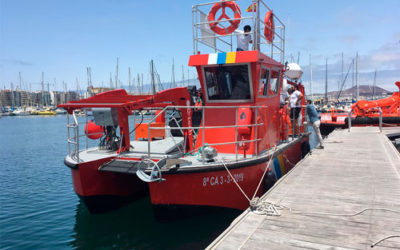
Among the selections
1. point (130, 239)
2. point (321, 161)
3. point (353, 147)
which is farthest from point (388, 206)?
point (353, 147)

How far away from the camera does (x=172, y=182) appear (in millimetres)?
Answer: 5266

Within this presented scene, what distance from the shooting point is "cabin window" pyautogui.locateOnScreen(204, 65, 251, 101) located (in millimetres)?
6973

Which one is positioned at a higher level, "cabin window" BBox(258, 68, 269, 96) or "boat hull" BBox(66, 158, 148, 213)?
"cabin window" BBox(258, 68, 269, 96)

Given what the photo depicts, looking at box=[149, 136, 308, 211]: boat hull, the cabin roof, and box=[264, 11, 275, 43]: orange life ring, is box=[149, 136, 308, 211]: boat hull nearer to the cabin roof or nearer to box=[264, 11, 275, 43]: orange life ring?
the cabin roof

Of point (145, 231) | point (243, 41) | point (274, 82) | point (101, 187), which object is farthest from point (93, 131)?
point (274, 82)

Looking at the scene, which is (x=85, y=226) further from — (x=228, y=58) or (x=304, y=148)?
(x=304, y=148)

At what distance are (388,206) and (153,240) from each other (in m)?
4.25

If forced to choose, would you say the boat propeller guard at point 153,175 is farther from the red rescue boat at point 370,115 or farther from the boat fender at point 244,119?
the red rescue boat at point 370,115

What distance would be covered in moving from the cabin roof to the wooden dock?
2.77m

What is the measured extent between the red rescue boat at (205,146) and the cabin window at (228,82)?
0.08 feet

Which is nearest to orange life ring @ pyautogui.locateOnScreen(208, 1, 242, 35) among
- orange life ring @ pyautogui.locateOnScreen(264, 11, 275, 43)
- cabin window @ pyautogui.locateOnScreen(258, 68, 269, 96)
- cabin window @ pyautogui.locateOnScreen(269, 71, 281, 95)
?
orange life ring @ pyautogui.locateOnScreen(264, 11, 275, 43)

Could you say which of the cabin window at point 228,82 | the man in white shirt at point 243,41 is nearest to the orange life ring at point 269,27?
the man in white shirt at point 243,41

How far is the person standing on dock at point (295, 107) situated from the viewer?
30.4ft

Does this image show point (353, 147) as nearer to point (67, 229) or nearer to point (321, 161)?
point (321, 161)
